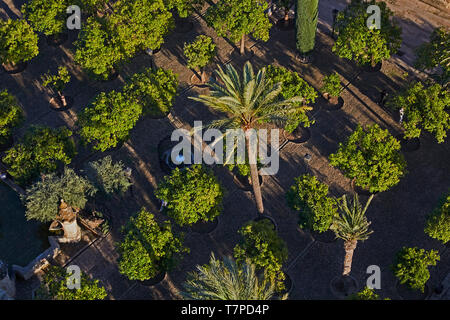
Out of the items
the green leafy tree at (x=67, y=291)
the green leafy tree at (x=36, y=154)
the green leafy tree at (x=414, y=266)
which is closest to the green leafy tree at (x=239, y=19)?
the green leafy tree at (x=36, y=154)

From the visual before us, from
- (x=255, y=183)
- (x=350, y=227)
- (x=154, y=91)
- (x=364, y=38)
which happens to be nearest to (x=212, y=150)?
(x=154, y=91)

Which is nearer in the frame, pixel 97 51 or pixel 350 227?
pixel 350 227

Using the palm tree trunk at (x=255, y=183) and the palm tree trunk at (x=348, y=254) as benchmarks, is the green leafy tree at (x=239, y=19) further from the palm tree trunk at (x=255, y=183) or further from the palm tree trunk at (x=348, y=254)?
the palm tree trunk at (x=348, y=254)

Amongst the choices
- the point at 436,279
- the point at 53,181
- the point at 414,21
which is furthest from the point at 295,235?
the point at 414,21

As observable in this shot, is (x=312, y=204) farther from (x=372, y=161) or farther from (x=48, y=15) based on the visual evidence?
(x=48, y=15)

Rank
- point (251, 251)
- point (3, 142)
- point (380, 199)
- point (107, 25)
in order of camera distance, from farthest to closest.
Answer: point (107, 25) < point (3, 142) < point (380, 199) < point (251, 251)

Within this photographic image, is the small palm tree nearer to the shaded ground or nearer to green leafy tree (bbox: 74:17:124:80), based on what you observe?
the shaded ground
